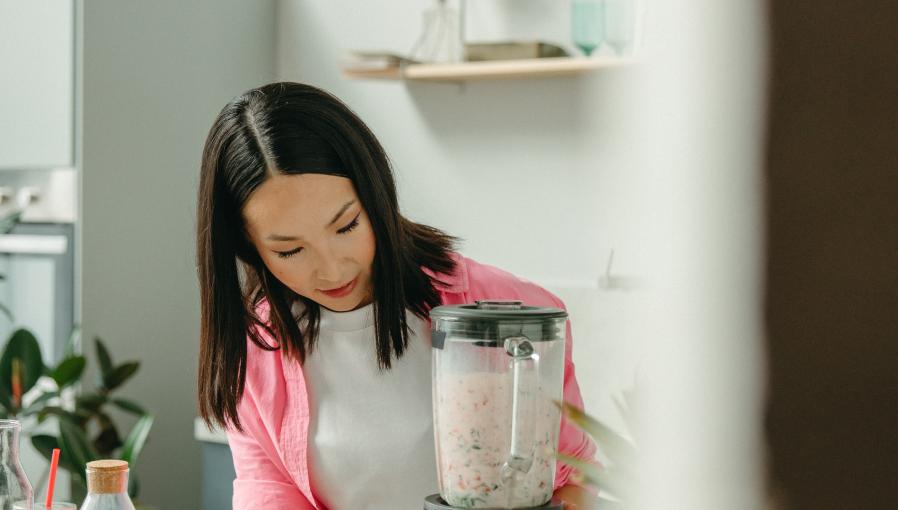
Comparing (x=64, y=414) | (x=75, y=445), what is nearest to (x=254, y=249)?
(x=75, y=445)

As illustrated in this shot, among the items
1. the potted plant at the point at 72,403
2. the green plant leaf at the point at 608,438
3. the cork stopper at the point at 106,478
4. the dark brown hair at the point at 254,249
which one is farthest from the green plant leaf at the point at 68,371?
the green plant leaf at the point at 608,438

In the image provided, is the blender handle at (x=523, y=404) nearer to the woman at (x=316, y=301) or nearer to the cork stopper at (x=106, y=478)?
the woman at (x=316, y=301)

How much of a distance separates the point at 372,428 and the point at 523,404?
1.54 feet

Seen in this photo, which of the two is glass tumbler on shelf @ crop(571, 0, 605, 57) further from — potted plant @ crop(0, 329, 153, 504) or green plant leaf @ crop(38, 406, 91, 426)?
green plant leaf @ crop(38, 406, 91, 426)

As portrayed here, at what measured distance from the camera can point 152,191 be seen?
2.96m

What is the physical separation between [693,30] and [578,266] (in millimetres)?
2754

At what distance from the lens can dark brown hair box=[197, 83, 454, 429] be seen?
1255 millimetres

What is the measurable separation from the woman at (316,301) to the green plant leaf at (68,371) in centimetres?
125

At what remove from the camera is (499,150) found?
3012mm

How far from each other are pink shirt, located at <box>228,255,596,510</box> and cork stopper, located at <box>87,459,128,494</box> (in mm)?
322

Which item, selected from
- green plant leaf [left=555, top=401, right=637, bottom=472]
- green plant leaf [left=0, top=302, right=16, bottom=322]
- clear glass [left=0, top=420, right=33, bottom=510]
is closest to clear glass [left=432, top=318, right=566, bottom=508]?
clear glass [left=0, top=420, right=33, bottom=510]

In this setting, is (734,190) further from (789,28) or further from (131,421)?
(131,421)

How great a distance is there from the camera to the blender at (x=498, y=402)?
0.95 m

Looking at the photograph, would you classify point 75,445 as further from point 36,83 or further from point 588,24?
point 588,24
